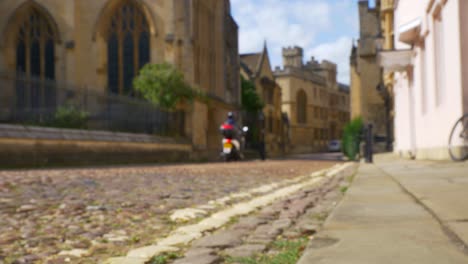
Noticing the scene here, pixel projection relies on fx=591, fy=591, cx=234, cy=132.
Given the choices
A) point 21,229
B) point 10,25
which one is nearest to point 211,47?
point 10,25

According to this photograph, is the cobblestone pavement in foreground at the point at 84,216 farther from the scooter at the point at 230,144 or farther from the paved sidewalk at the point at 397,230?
the scooter at the point at 230,144

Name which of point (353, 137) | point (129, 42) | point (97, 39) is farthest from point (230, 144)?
point (97, 39)

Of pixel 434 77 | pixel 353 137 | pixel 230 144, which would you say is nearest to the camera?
pixel 434 77

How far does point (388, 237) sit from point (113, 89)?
103 ft

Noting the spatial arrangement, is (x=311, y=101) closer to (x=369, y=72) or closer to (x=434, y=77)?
(x=369, y=72)

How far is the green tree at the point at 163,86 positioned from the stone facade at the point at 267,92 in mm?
31047

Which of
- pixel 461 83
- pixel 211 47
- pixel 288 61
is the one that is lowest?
pixel 461 83

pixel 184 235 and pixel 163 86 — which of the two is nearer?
pixel 184 235

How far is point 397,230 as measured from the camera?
2.96 metres

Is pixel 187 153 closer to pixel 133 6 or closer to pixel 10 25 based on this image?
pixel 133 6

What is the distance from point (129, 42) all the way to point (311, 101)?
176 ft

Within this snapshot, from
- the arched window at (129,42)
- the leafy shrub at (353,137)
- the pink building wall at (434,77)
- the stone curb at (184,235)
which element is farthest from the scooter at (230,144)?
the stone curb at (184,235)

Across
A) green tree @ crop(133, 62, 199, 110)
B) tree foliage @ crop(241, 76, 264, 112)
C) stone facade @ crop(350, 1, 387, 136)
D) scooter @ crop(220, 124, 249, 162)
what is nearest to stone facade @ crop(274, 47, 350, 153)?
tree foliage @ crop(241, 76, 264, 112)

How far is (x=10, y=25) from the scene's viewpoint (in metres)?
32.3
